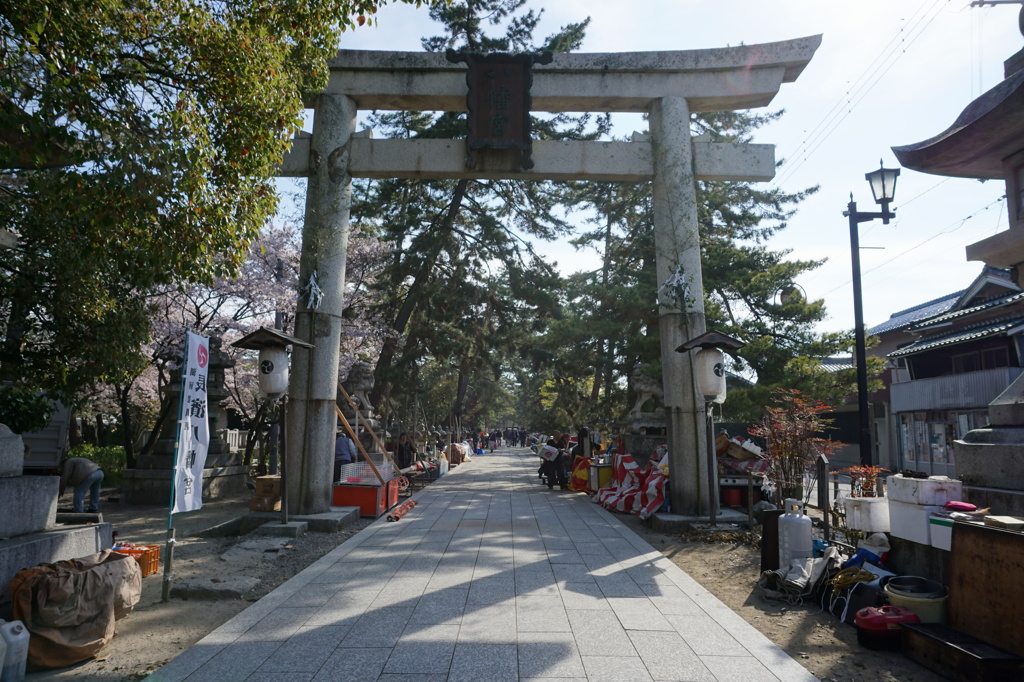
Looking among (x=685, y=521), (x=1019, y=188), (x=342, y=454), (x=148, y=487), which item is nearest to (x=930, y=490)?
(x=1019, y=188)

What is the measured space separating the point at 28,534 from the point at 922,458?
28.5 m

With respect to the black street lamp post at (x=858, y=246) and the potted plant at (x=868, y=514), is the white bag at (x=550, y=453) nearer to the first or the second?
the black street lamp post at (x=858, y=246)

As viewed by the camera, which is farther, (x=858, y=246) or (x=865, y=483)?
(x=858, y=246)

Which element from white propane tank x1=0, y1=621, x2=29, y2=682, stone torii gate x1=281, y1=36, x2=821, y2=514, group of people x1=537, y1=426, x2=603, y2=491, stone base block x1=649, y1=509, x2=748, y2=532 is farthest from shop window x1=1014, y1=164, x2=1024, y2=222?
group of people x1=537, y1=426, x2=603, y2=491

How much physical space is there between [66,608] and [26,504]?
142cm

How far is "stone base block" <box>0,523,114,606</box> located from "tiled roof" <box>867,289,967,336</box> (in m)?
27.1

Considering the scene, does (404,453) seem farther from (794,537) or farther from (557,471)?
(794,537)

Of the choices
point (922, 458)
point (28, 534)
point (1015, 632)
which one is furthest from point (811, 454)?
point (922, 458)

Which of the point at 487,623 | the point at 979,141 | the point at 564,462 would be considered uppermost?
the point at 979,141

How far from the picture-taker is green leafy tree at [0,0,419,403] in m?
4.91

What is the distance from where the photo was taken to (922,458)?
2498cm

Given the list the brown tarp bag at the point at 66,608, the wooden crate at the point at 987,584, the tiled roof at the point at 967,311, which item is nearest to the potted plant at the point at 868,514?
the wooden crate at the point at 987,584

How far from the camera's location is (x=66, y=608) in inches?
169

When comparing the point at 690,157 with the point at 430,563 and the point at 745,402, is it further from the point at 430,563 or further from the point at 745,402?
the point at 430,563
